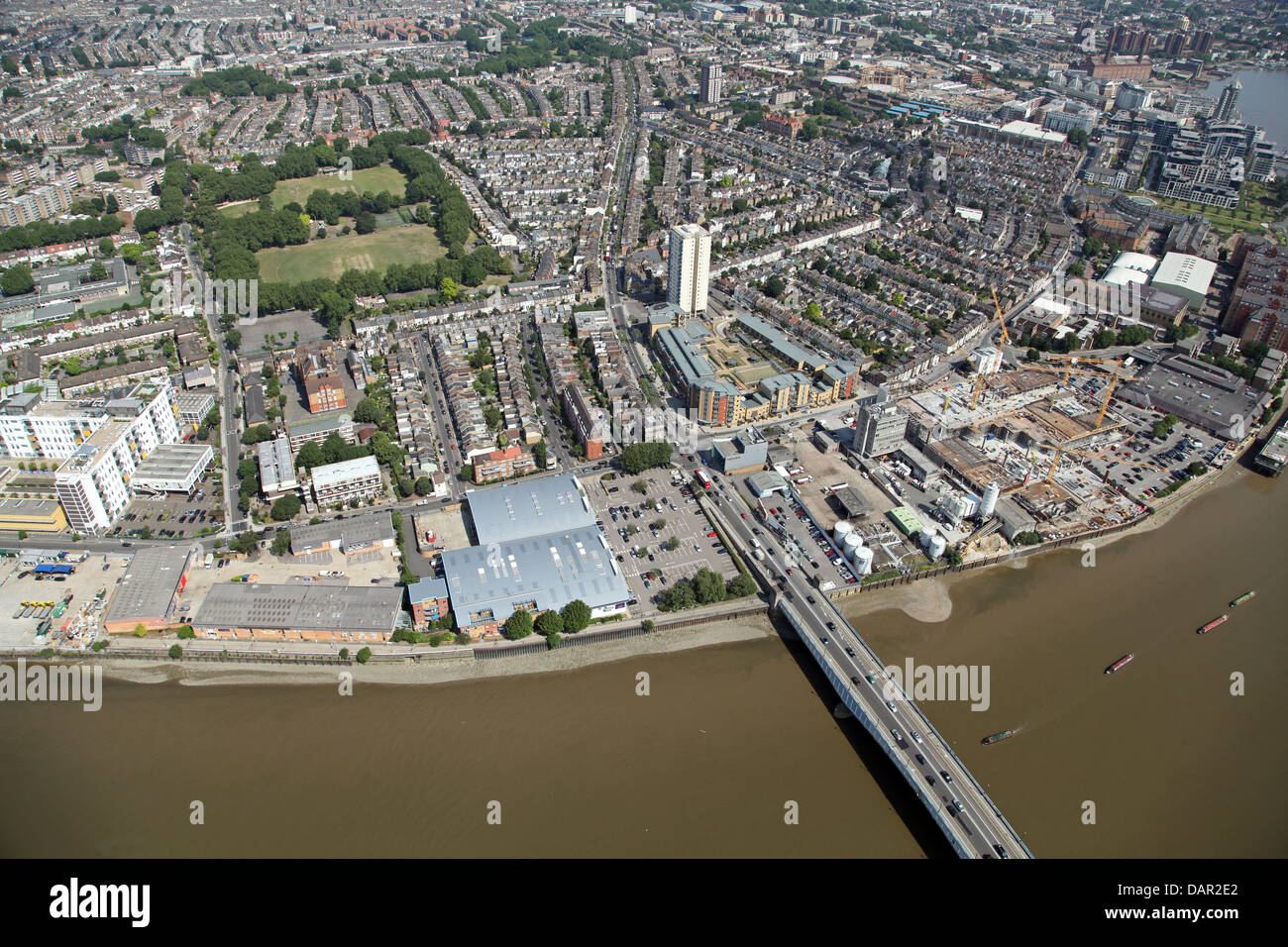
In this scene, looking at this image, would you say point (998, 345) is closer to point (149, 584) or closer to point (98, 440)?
point (149, 584)

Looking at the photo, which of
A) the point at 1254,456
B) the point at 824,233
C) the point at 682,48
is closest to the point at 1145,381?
the point at 1254,456

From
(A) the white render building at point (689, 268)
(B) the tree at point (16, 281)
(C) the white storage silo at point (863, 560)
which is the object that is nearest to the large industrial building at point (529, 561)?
(C) the white storage silo at point (863, 560)

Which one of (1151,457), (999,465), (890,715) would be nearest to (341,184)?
(999,465)

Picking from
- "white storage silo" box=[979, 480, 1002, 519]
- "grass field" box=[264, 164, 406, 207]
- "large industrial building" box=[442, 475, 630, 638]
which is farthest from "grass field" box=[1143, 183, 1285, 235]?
"grass field" box=[264, 164, 406, 207]

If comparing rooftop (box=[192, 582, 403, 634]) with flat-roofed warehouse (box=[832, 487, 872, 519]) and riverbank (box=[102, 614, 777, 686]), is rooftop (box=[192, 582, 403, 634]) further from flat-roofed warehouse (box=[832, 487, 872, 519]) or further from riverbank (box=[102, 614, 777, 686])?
flat-roofed warehouse (box=[832, 487, 872, 519])

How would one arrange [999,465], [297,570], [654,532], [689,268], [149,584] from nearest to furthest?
1. [149,584]
2. [297,570]
3. [654,532]
4. [999,465]
5. [689,268]

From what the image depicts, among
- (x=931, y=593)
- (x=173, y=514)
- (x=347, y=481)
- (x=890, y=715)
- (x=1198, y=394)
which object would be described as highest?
(x=1198, y=394)
